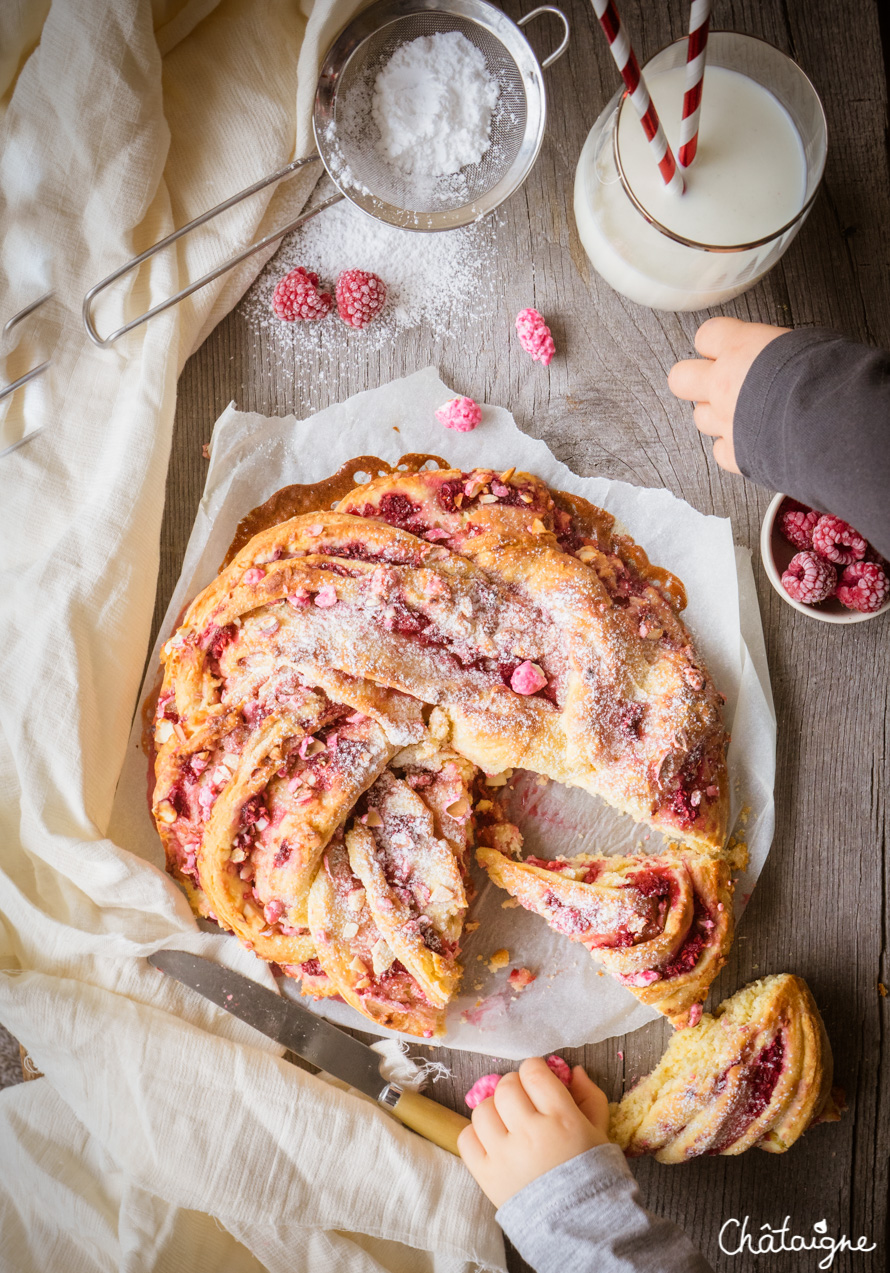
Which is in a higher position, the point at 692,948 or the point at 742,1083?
the point at 692,948

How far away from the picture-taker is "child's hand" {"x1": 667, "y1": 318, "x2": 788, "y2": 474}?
2154 mm

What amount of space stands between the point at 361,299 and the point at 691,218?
927 mm

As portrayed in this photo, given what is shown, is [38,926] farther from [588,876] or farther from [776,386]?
[776,386]

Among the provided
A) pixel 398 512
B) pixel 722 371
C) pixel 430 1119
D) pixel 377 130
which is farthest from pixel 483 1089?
pixel 377 130

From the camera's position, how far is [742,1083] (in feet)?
7.57

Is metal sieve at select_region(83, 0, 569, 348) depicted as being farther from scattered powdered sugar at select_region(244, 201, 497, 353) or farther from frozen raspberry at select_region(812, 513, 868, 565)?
frozen raspberry at select_region(812, 513, 868, 565)

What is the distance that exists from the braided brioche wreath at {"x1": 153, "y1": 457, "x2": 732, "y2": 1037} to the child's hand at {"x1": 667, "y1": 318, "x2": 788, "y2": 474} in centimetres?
48

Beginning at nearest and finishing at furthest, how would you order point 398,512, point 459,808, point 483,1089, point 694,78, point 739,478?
point 694,78, point 459,808, point 398,512, point 483,1089, point 739,478

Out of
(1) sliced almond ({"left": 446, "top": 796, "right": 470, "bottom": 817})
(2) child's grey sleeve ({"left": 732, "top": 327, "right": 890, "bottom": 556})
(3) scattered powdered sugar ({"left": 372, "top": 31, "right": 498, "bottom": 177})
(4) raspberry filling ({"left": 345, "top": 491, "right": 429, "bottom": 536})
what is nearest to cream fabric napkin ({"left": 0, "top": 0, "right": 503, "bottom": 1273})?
(3) scattered powdered sugar ({"left": 372, "top": 31, "right": 498, "bottom": 177})

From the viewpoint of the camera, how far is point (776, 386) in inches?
78.7

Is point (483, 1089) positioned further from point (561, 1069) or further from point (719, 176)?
point (719, 176)

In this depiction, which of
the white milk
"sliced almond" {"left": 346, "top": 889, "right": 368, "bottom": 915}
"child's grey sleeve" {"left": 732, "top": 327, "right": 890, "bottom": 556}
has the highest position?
the white milk

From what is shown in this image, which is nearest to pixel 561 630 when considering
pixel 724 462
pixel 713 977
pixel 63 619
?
pixel 724 462

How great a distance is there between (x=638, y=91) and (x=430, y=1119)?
8.58 ft
